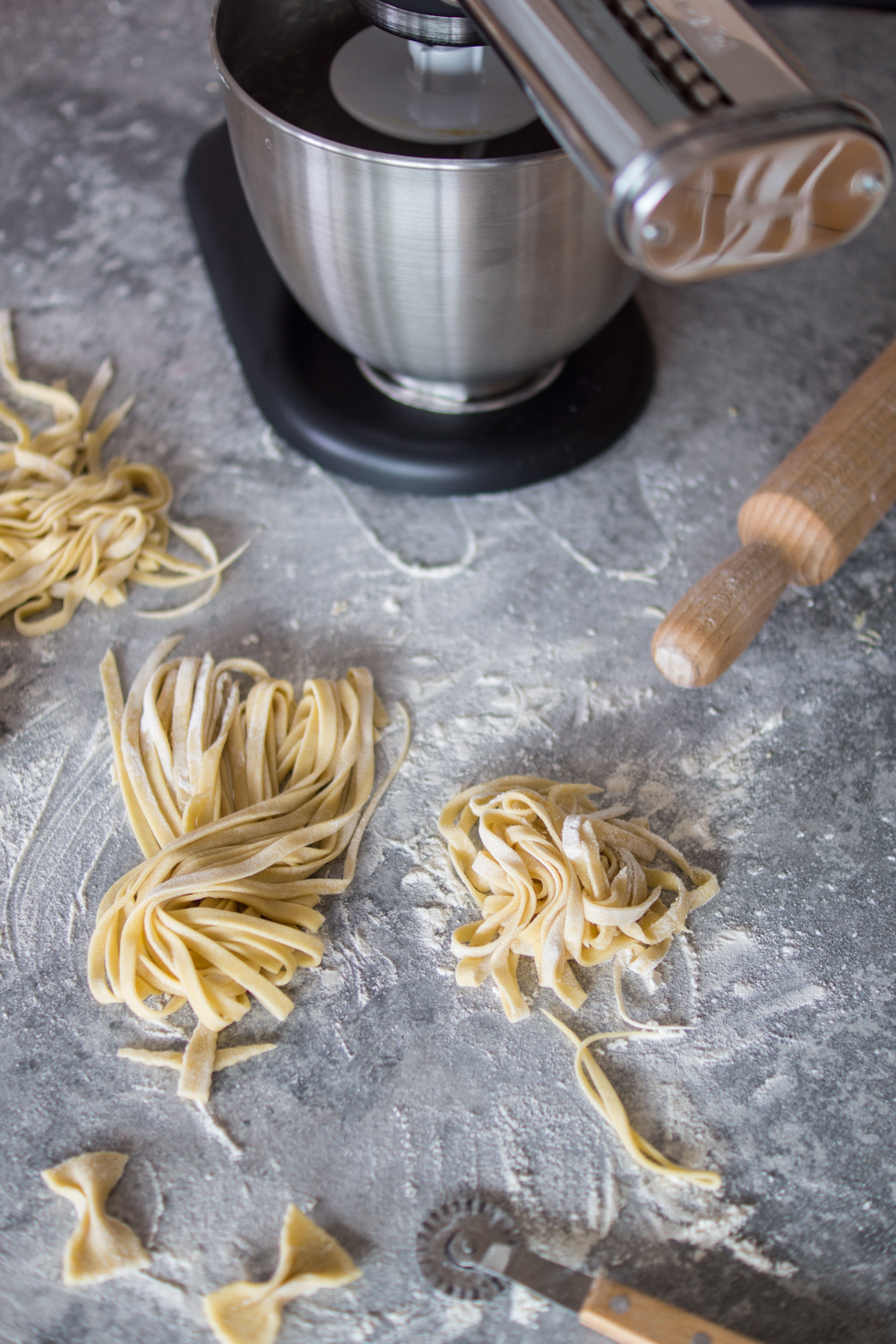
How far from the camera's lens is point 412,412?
1303 mm

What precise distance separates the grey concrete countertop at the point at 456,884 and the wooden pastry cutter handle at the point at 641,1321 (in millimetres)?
47

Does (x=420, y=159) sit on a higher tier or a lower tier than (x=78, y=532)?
higher

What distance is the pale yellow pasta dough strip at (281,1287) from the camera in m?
0.75

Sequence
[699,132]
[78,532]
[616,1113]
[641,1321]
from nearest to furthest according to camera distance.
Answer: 1. [699,132]
2. [641,1321]
3. [616,1113]
4. [78,532]

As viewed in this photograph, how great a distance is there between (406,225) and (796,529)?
493 mm

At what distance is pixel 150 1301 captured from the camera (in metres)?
0.78

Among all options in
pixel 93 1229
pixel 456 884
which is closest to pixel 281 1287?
pixel 93 1229

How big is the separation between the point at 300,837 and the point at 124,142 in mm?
Result: 1366

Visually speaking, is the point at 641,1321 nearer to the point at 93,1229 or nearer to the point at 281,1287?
the point at 281,1287

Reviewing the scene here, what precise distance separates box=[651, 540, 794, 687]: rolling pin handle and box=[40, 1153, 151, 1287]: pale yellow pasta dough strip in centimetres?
65

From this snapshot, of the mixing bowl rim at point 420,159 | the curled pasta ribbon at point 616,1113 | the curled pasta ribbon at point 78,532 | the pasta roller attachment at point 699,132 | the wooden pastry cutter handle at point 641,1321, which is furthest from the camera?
the curled pasta ribbon at point 78,532

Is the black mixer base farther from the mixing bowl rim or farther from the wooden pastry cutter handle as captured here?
the wooden pastry cutter handle

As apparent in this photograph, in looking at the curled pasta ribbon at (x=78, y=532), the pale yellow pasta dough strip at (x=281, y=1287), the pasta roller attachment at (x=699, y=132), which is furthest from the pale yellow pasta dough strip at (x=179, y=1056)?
the pasta roller attachment at (x=699, y=132)

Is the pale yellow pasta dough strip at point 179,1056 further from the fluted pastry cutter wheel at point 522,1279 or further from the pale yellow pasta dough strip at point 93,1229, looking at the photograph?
the fluted pastry cutter wheel at point 522,1279
